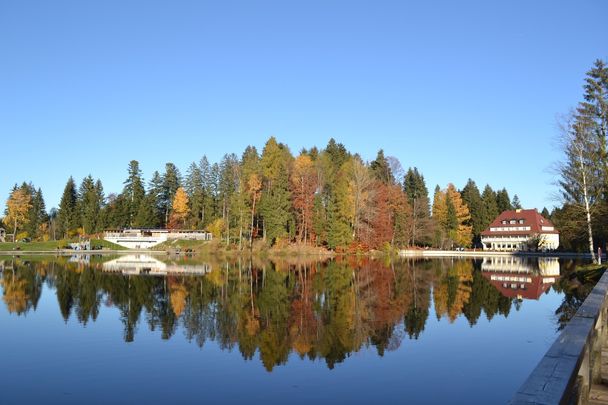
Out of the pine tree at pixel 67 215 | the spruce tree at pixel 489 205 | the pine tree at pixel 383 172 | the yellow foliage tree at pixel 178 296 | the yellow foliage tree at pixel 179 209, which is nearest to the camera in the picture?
the yellow foliage tree at pixel 178 296

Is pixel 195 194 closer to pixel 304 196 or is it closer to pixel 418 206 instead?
pixel 304 196

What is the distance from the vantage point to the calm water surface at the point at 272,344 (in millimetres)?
8945

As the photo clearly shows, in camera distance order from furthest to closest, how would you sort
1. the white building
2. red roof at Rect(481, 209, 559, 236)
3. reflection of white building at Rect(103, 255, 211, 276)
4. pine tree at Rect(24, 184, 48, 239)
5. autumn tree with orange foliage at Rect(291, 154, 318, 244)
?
1. pine tree at Rect(24, 184, 48, 239)
2. red roof at Rect(481, 209, 559, 236)
3. the white building
4. autumn tree with orange foliage at Rect(291, 154, 318, 244)
5. reflection of white building at Rect(103, 255, 211, 276)

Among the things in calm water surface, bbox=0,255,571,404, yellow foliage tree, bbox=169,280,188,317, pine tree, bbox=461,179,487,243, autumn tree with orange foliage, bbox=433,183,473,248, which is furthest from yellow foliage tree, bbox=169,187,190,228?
calm water surface, bbox=0,255,571,404

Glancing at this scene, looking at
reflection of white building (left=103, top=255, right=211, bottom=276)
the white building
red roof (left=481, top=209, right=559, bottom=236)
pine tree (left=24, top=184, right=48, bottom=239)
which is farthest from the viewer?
pine tree (left=24, top=184, right=48, bottom=239)

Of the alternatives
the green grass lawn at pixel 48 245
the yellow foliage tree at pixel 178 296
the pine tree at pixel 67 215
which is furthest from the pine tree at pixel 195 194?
the yellow foliage tree at pixel 178 296

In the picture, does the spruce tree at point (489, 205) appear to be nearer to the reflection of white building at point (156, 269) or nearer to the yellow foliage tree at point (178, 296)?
the reflection of white building at point (156, 269)

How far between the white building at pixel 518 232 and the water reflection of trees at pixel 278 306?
5987 centimetres

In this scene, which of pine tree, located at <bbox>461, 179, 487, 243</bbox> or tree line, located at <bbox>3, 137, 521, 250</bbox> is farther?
pine tree, located at <bbox>461, 179, 487, 243</bbox>

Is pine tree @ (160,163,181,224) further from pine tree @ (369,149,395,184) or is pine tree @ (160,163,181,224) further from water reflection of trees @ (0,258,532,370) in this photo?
water reflection of trees @ (0,258,532,370)

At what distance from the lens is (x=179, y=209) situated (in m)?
86.2

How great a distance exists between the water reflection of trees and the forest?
30.1m

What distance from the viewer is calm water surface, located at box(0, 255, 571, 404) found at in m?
8.95

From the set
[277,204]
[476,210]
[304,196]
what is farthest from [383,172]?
[277,204]
